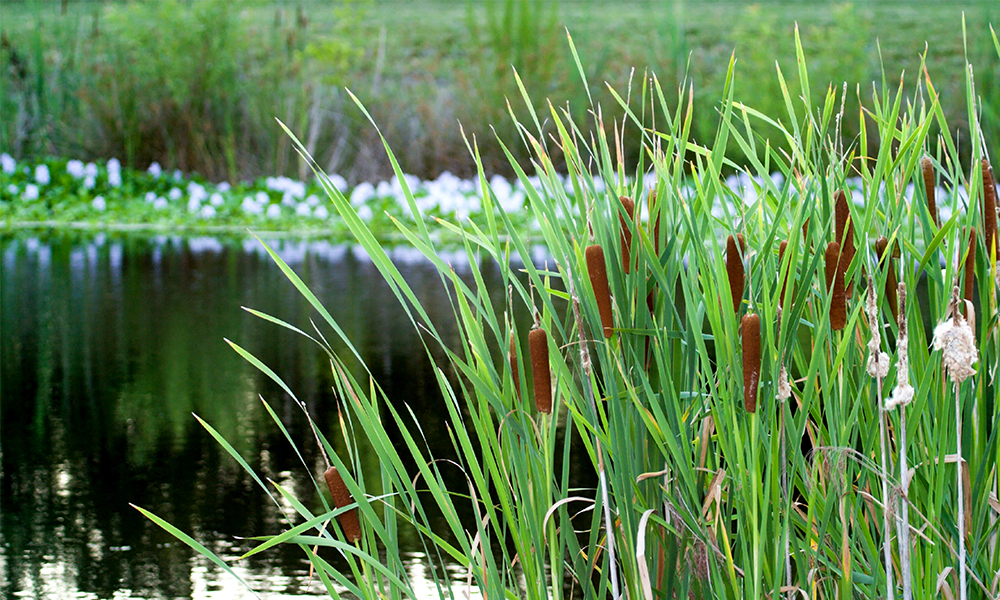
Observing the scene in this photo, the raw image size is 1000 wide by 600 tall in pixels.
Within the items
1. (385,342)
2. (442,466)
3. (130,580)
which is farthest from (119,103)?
(130,580)

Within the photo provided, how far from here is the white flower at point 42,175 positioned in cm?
820

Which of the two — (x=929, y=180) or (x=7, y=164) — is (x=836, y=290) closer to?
(x=929, y=180)

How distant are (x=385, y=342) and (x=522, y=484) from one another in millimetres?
3210

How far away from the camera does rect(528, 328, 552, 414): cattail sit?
1.04 meters

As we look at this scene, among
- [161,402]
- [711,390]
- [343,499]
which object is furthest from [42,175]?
[711,390]

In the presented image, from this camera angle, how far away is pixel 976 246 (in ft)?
4.02

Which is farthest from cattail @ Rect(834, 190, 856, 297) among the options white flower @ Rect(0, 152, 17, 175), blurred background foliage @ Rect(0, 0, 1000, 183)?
white flower @ Rect(0, 152, 17, 175)

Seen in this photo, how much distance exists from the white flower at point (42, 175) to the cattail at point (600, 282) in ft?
25.7

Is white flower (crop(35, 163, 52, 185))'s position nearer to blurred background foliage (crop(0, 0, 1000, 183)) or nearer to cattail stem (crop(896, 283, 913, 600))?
blurred background foliage (crop(0, 0, 1000, 183))

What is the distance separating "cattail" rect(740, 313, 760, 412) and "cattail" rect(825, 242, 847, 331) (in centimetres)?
13

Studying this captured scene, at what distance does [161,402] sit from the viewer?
11.0ft

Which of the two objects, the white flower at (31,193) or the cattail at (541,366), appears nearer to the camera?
the cattail at (541,366)

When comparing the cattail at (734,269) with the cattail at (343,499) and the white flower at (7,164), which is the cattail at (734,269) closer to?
the cattail at (343,499)

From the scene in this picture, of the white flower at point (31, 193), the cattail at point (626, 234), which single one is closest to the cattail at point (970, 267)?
the cattail at point (626, 234)
